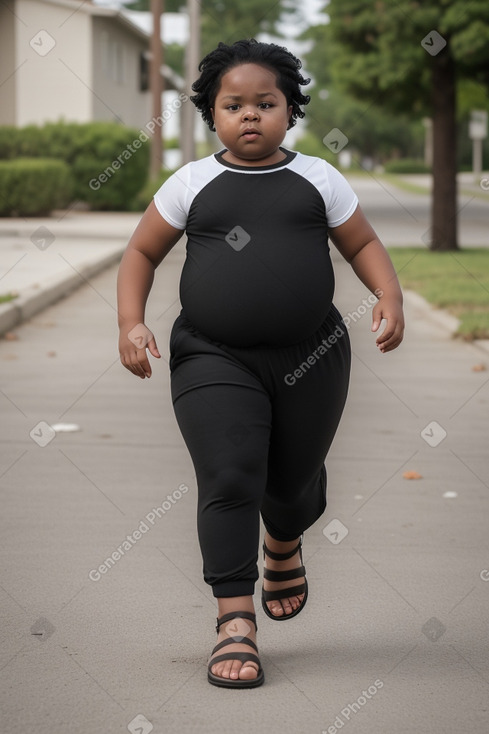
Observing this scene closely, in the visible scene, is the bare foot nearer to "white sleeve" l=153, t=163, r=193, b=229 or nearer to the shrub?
"white sleeve" l=153, t=163, r=193, b=229

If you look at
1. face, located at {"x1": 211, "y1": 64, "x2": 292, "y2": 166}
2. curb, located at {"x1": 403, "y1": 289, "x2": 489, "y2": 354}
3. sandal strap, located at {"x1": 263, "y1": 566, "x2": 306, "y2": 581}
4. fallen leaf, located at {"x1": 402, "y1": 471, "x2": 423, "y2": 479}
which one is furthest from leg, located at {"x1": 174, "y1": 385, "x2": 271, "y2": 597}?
curb, located at {"x1": 403, "y1": 289, "x2": 489, "y2": 354}

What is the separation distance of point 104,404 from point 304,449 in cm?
450

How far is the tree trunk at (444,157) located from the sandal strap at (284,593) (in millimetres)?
15660

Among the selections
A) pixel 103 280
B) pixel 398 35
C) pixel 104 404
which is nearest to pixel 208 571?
pixel 104 404

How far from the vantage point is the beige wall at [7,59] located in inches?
1379

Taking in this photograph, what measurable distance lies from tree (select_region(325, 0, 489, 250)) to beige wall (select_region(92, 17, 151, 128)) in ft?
52.8

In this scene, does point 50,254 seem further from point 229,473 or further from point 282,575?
point 229,473

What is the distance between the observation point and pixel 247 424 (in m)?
3.76

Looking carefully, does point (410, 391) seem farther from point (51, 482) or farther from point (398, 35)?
point (398, 35)

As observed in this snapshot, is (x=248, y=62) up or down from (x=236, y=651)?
up

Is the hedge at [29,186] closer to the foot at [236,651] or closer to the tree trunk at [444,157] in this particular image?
the tree trunk at [444,157]

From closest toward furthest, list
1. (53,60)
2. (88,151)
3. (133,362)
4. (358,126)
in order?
(133,362), (88,151), (53,60), (358,126)

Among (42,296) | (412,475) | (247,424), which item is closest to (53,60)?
(42,296)

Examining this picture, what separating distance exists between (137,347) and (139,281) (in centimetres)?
24
